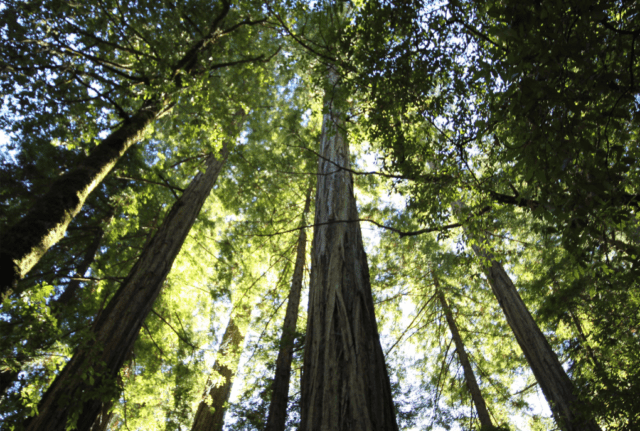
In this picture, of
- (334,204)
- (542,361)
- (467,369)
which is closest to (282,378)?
(334,204)

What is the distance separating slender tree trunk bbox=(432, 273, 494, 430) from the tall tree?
7979mm

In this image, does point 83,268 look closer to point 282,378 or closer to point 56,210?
point 282,378

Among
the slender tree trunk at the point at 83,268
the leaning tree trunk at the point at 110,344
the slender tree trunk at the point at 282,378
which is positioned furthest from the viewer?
the slender tree trunk at the point at 83,268

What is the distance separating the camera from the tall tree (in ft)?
7.76

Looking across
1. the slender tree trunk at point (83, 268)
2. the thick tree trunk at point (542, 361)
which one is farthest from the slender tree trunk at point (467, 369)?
the slender tree trunk at point (83, 268)

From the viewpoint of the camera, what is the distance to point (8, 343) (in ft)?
8.45

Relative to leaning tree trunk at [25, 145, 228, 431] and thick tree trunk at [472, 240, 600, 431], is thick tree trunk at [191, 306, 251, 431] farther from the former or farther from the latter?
thick tree trunk at [472, 240, 600, 431]

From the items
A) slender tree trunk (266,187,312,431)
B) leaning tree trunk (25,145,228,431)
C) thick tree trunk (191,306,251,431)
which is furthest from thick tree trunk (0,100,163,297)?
thick tree trunk (191,306,251,431)

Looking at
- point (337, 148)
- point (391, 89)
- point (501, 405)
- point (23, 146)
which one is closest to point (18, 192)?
point (23, 146)

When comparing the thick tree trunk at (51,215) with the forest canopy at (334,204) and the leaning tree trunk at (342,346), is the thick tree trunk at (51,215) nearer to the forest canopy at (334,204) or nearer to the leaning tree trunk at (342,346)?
the forest canopy at (334,204)

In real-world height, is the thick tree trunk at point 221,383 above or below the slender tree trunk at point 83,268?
below

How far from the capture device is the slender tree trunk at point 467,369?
292 inches

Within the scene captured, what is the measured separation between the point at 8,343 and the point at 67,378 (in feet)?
2.95

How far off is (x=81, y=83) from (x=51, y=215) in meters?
1.90
